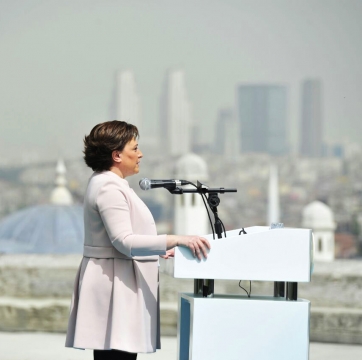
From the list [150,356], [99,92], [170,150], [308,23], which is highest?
[308,23]

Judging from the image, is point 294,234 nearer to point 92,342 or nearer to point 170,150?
point 92,342

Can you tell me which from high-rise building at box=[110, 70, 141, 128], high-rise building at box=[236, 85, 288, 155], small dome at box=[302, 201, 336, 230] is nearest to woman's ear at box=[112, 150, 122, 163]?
small dome at box=[302, 201, 336, 230]

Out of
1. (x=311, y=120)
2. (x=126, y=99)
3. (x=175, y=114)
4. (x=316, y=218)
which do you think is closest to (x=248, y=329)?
(x=316, y=218)

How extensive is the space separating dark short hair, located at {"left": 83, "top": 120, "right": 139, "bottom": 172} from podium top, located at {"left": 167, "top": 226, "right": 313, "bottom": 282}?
334mm

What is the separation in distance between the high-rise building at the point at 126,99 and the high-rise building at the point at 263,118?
10882mm

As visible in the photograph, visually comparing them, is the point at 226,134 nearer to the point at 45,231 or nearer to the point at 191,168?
the point at 191,168

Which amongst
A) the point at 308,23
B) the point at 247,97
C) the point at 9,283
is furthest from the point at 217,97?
the point at 9,283

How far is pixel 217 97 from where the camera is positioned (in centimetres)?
9100

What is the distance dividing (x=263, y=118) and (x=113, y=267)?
88028mm

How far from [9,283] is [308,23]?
102490 mm

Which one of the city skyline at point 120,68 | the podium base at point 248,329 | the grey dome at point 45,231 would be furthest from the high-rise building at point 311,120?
the podium base at point 248,329

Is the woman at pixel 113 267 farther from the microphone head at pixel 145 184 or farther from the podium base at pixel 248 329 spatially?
the podium base at pixel 248 329

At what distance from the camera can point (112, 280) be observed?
91.8 inches

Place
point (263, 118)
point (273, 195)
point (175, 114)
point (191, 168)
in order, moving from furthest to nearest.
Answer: point (263, 118)
point (175, 114)
point (273, 195)
point (191, 168)
